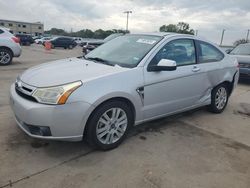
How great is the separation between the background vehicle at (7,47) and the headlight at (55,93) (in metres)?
7.87

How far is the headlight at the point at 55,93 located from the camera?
9.12 feet

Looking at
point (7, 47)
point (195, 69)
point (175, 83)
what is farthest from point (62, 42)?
point (175, 83)

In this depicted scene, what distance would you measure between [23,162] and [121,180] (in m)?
1.16

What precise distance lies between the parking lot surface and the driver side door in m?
0.44

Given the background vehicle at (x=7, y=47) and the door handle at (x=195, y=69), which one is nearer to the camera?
the door handle at (x=195, y=69)

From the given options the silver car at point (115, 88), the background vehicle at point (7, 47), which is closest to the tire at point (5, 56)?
the background vehicle at point (7, 47)

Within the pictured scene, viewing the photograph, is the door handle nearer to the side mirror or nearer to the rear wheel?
the side mirror

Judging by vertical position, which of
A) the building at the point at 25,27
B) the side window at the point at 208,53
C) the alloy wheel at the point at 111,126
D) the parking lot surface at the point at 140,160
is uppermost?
the building at the point at 25,27

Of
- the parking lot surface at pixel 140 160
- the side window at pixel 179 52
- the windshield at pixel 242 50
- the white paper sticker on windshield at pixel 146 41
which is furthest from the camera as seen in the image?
the windshield at pixel 242 50

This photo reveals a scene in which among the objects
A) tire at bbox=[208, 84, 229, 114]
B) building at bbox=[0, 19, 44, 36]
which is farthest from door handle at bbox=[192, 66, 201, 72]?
building at bbox=[0, 19, 44, 36]

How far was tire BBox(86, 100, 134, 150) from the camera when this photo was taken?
9.95 ft

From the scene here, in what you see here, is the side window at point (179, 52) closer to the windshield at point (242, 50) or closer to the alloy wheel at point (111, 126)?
the alloy wheel at point (111, 126)

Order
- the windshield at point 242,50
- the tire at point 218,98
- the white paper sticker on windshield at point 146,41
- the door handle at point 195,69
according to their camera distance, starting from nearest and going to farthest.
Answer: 1. the white paper sticker on windshield at point 146,41
2. the door handle at point 195,69
3. the tire at point 218,98
4. the windshield at point 242,50

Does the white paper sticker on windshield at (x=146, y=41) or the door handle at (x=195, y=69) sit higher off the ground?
the white paper sticker on windshield at (x=146, y=41)
